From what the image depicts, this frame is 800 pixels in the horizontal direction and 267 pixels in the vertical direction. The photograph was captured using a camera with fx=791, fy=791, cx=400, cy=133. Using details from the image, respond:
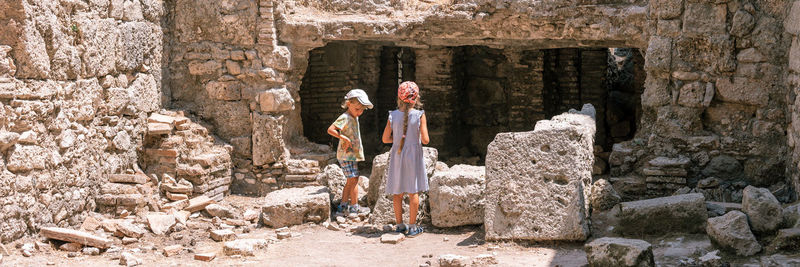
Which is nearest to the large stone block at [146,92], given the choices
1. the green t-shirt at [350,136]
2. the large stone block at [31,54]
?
the large stone block at [31,54]

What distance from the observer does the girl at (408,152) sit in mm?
7039

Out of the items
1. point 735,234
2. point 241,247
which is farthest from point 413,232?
point 735,234

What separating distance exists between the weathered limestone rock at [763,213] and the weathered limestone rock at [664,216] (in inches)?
19.9

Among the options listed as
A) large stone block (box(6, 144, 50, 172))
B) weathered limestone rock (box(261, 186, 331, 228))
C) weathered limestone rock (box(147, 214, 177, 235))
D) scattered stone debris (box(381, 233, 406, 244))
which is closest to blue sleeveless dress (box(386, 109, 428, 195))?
scattered stone debris (box(381, 233, 406, 244))

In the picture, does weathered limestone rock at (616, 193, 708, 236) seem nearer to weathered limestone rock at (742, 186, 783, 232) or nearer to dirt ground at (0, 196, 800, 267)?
dirt ground at (0, 196, 800, 267)

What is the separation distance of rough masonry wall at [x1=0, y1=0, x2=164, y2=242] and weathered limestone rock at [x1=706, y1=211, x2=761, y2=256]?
5511mm

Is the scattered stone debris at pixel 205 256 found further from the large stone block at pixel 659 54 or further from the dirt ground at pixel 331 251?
the large stone block at pixel 659 54

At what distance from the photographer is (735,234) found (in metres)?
5.65

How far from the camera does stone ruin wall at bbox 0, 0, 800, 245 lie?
686 cm

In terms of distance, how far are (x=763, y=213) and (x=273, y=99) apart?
228 inches

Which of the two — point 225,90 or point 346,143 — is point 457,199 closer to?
point 346,143

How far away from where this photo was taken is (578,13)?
9156 millimetres

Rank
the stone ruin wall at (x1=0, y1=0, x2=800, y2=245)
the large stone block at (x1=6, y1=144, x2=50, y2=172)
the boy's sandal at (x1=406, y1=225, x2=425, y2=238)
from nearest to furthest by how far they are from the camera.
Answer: the large stone block at (x1=6, y1=144, x2=50, y2=172)
the stone ruin wall at (x1=0, y1=0, x2=800, y2=245)
the boy's sandal at (x1=406, y1=225, x2=425, y2=238)

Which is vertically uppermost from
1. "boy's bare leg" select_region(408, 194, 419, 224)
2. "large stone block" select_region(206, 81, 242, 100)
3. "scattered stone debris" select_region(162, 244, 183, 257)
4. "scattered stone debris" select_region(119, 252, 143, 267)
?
"large stone block" select_region(206, 81, 242, 100)
